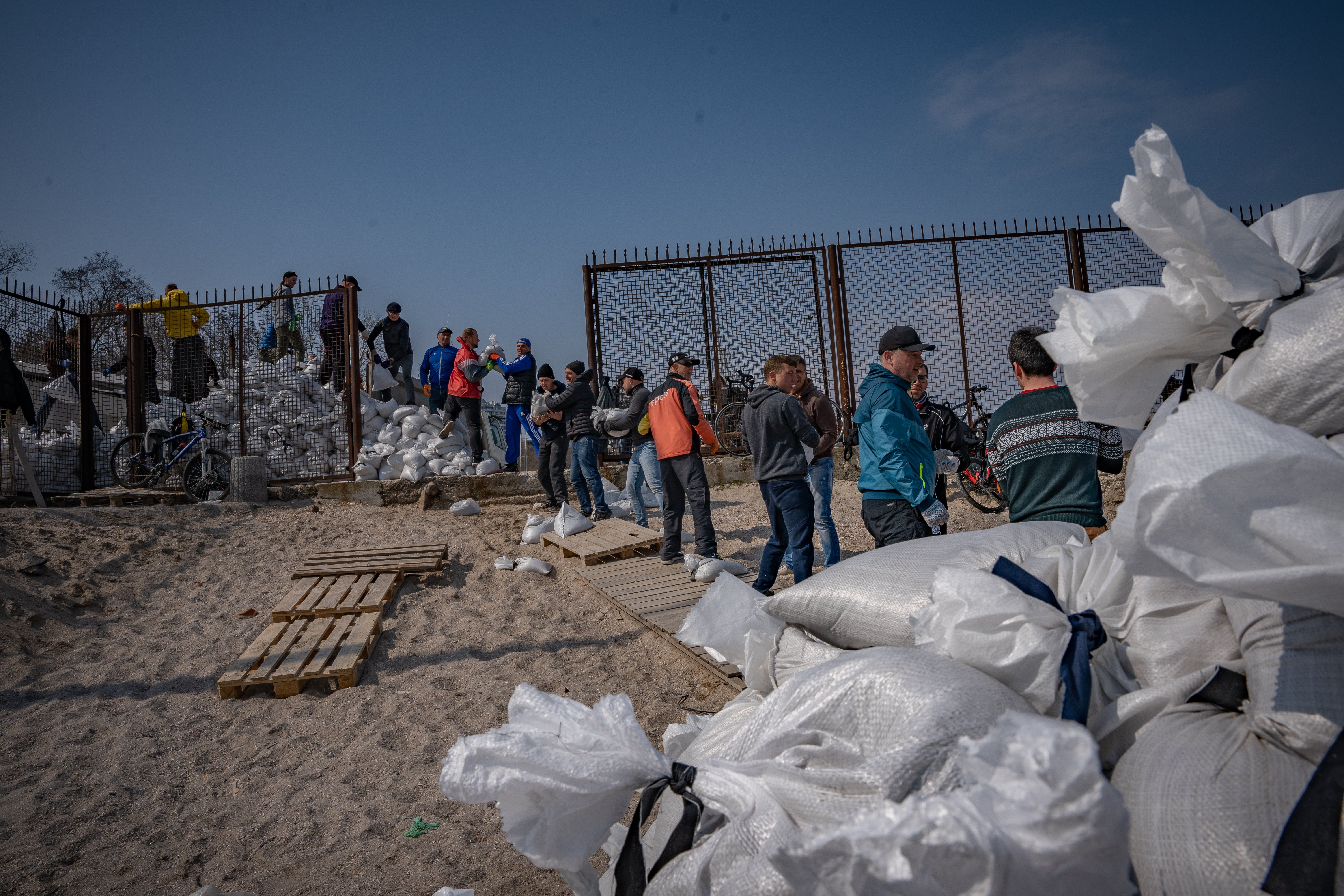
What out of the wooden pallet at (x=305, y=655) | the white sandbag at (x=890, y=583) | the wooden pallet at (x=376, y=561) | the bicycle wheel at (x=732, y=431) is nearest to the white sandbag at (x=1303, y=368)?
the white sandbag at (x=890, y=583)

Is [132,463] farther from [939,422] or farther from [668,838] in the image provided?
[668,838]

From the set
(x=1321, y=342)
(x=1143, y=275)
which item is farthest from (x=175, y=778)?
(x=1143, y=275)

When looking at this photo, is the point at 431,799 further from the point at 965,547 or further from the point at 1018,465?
the point at 1018,465

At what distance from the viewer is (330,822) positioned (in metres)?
2.67

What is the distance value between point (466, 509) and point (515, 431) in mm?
1423

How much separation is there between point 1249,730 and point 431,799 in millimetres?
2678

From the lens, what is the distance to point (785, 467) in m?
4.44

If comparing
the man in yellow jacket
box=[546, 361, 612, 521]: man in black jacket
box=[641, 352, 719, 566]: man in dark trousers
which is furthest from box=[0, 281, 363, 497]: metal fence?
box=[641, 352, 719, 566]: man in dark trousers

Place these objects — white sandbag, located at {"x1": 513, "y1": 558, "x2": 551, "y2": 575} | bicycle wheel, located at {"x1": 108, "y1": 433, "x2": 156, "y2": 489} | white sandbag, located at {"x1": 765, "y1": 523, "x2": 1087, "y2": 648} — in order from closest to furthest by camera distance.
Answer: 1. white sandbag, located at {"x1": 765, "y1": 523, "x2": 1087, "y2": 648}
2. white sandbag, located at {"x1": 513, "y1": 558, "x2": 551, "y2": 575}
3. bicycle wheel, located at {"x1": 108, "y1": 433, "x2": 156, "y2": 489}

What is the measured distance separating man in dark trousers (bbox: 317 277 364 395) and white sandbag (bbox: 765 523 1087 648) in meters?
8.38

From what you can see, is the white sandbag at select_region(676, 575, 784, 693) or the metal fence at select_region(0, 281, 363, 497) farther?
the metal fence at select_region(0, 281, 363, 497)

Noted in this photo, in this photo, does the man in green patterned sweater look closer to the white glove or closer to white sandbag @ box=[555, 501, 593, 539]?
the white glove

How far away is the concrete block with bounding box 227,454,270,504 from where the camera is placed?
8.12m

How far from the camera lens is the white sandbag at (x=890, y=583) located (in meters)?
1.72
